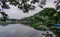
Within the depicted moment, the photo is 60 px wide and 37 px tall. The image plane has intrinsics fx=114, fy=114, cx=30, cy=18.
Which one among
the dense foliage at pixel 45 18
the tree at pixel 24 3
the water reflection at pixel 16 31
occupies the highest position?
the tree at pixel 24 3

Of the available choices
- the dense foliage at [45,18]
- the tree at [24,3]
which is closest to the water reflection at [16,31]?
the dense foliage at [45,18]

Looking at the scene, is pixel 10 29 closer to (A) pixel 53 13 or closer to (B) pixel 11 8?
(B) pixel 11 8

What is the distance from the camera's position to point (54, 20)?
1.36 meters

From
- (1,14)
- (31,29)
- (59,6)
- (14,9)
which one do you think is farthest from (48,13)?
(1,14)

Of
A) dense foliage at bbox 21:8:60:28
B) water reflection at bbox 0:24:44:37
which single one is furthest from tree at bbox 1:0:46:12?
water reflection at bbox 0:24:44:37

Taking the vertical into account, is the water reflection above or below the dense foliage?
below

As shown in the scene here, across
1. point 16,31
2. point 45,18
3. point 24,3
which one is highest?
point 24,3

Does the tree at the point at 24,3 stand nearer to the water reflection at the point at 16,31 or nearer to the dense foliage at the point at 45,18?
the dense foliage at the point at 45,18

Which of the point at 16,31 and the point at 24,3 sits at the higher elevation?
the point at 24,3

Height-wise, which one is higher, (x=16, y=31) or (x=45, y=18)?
(x=45, y=18)

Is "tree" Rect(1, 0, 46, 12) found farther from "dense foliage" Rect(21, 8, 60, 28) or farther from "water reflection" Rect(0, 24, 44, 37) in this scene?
"water reflection" Rect(0, 24, 44, 37)

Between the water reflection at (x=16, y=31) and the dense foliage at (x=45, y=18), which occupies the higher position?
the dense foliage at (x=45, y=18)

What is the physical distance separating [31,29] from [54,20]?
30cm

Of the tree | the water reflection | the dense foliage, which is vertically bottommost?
the water reflection
